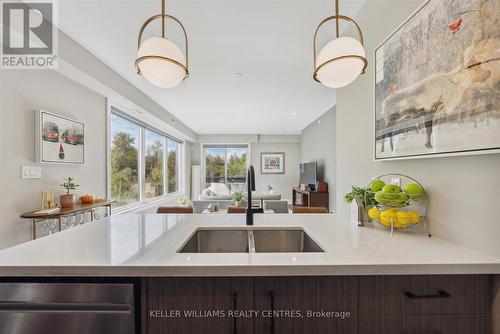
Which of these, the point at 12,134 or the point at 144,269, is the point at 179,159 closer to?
the point at 12,134

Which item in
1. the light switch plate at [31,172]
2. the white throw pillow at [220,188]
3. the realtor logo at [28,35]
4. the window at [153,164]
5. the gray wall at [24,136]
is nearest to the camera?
the realtor logo at [28,35]

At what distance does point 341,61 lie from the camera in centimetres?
110

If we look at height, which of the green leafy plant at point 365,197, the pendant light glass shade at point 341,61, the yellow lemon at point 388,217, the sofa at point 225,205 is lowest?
the sofa at point 225,205

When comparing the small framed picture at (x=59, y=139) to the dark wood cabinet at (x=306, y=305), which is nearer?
the dark wood cabinet at (x=306, y=305)

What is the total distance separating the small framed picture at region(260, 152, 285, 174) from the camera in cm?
846

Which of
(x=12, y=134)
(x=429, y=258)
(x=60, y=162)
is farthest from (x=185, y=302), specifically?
(x=60, y=162)

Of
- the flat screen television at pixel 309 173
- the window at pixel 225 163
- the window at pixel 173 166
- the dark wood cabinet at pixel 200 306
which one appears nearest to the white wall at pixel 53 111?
the dark wood cabinet at pixel 200 306

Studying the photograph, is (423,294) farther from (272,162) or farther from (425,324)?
(272,162)

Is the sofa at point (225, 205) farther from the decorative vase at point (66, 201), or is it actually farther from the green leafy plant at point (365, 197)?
the green leafy plant at point (365, 197)

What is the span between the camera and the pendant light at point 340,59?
1.07m

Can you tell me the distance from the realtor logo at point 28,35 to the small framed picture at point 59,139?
0.47 meters

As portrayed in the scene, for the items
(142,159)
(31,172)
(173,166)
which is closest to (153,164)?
(142,159)

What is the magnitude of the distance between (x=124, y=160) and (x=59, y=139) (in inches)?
63.6

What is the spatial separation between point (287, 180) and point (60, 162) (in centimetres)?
703
